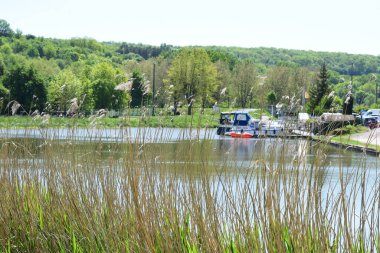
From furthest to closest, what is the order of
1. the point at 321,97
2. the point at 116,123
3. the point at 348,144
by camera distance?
the point at 321,97
the point at 116,123
the point at 348,144

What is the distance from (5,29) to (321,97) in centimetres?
11179

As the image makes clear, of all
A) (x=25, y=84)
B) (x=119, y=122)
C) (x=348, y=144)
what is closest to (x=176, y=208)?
(x=348, y=144)

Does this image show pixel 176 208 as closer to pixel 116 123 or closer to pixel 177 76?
pixel 116 123

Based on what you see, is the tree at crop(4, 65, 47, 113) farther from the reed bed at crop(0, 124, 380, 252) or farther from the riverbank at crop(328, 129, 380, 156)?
the reed bed at crop(0, 124, 380, 252)

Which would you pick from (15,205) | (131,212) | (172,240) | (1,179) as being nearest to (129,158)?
(131,212)

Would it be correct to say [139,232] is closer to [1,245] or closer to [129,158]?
[129,158]

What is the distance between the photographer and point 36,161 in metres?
5.84

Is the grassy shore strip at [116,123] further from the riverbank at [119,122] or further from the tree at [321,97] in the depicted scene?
the tree at [321,97]

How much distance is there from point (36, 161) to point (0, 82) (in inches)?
2227

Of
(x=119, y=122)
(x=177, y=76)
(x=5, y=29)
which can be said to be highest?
(x=5, y=29)

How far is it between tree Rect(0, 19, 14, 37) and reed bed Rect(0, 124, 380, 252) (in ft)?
446

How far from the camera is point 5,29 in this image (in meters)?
138

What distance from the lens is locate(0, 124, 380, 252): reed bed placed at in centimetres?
405

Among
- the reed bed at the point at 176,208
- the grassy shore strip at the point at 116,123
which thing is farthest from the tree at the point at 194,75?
the reed bed at the point at 176,208
